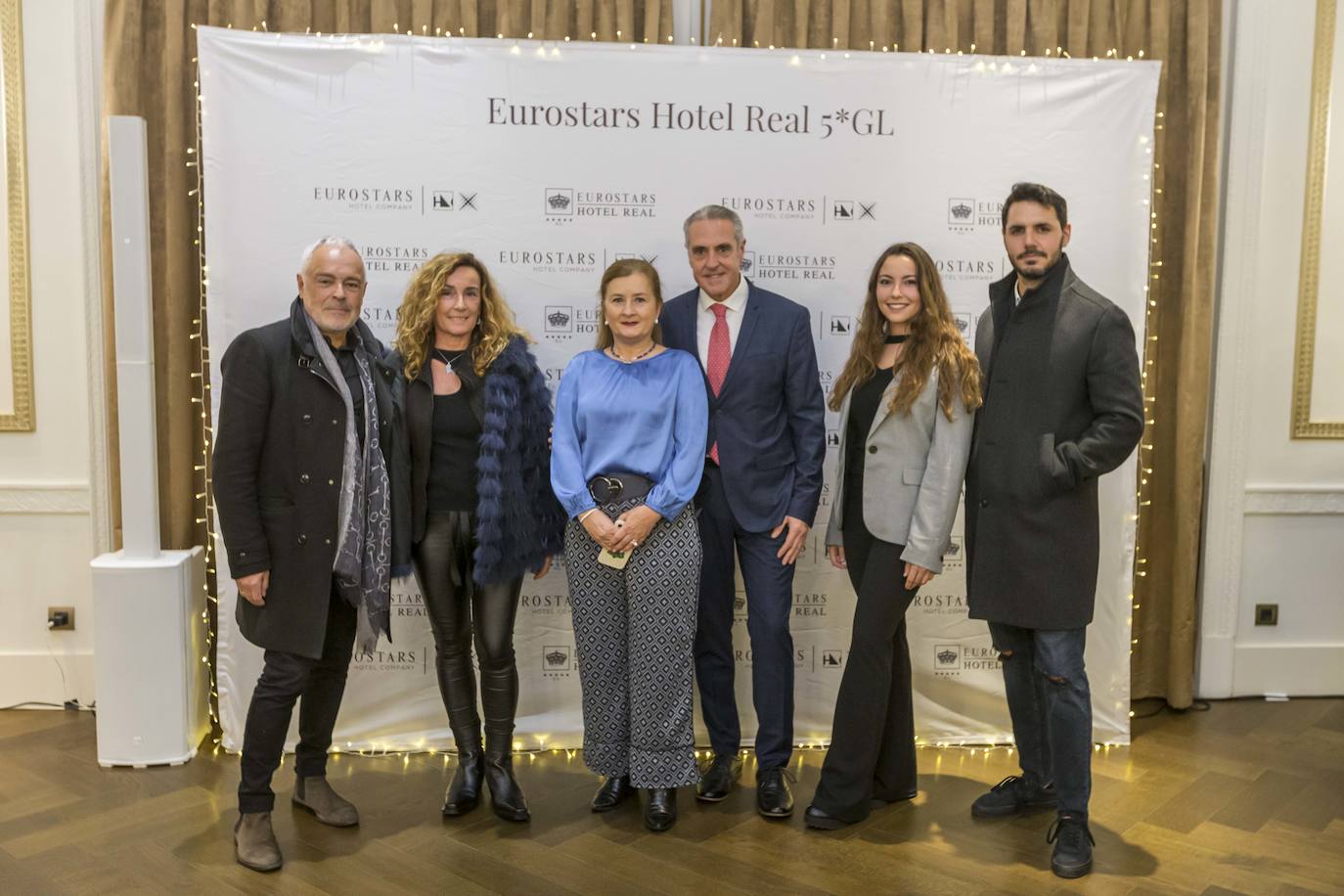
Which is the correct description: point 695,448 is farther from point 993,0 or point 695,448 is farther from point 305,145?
point 993,0

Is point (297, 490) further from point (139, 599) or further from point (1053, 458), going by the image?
point (1053, 458)

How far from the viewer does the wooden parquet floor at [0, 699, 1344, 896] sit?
8.85 feet

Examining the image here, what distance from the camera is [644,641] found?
294cm

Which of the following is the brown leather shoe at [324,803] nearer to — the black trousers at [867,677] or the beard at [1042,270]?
the black trousers at [867,677]

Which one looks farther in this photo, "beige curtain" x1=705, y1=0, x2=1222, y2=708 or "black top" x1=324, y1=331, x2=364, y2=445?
"beige curtain" x1=705, y1=0, x2=1222, y2=708

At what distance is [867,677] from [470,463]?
1.26 meters

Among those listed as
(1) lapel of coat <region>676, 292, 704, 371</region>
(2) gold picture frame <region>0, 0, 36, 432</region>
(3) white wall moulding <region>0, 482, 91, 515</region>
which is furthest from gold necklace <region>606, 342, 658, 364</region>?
(2) gold picture frame <region>0, 0, 36, 432</region>

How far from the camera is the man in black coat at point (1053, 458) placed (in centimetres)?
269

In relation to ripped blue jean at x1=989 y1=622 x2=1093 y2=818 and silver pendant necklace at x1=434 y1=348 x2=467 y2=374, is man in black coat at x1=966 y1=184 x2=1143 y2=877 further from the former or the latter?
silver pendant necklace at x1=434 y1=348 x2=467 y2=374

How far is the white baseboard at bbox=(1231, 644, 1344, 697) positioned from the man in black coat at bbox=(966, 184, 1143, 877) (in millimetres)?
1777

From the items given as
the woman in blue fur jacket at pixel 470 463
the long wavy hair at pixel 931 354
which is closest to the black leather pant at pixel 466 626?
the woman in blue fur jacket at pixel 470 463

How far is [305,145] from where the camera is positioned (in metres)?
3.48

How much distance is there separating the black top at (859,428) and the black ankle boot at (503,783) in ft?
4.10

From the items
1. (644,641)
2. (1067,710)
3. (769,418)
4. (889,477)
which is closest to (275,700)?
(644,641)
